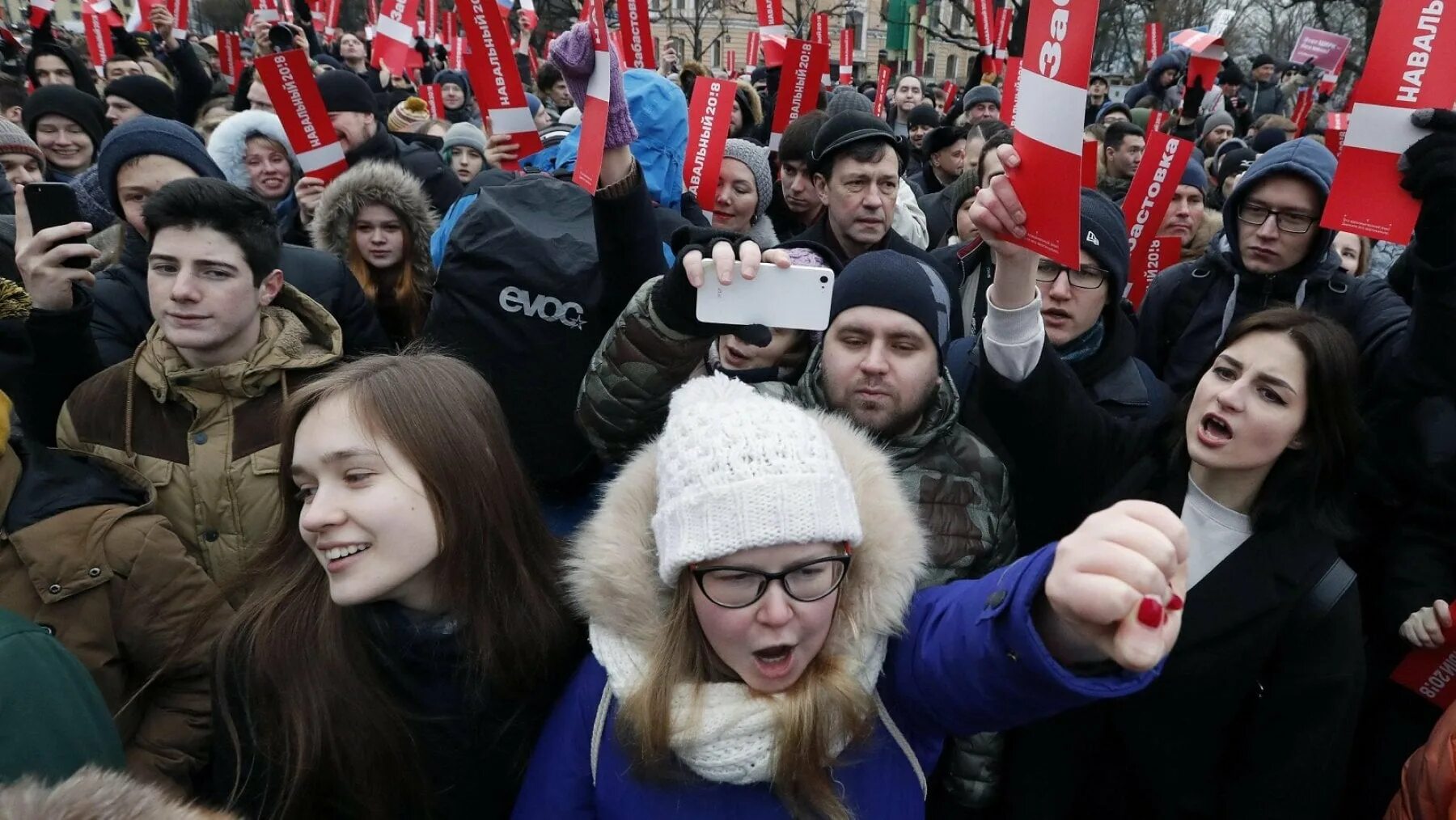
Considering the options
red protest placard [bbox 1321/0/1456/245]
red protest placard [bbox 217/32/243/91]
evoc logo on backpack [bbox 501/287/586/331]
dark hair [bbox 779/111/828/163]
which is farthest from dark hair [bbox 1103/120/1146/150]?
red protest placard [bbox 217/32/243/91]

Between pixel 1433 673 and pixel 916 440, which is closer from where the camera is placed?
pixel 916 440

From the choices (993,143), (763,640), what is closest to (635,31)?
(993,143)

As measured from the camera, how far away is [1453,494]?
217cm

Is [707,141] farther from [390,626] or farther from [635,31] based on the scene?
[390,626]

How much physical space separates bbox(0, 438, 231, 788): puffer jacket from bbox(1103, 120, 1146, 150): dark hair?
6.18 m

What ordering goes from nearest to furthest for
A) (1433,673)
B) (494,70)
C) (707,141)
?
(1433,673) → (494,70) → (707,141)

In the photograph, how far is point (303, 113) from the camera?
4.08 metres

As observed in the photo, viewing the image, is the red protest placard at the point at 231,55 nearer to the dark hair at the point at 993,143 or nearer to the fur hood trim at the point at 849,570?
the dark hair at the point at 993,143

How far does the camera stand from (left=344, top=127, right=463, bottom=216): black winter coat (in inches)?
187

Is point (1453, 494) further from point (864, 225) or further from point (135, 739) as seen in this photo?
point (135, 739)

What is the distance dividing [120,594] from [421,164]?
11.7 feet

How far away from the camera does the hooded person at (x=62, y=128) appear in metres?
4.62

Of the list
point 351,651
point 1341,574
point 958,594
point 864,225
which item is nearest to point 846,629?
point 958,594

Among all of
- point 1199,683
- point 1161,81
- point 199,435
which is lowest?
point 1199,683
